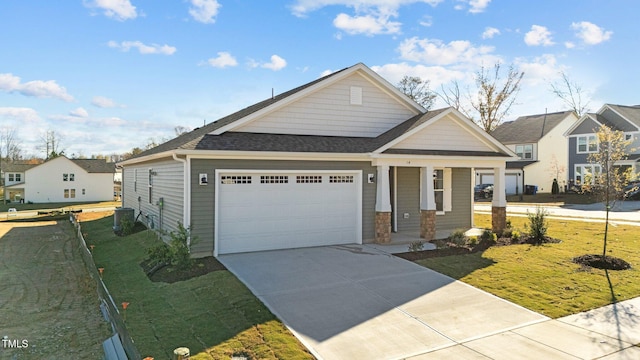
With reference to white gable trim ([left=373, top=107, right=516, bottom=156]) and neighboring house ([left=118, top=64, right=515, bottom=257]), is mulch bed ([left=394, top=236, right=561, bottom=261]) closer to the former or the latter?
neighboring house ([left=118, top=64, right=515, bottom=257])

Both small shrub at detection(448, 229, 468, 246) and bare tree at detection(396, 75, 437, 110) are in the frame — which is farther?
bare tree at detection(396, 75, 437, 110)

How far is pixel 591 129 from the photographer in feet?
116

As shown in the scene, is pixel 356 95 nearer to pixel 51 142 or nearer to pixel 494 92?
pixel 494 92

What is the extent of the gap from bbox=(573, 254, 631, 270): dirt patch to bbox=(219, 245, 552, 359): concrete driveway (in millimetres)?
4274

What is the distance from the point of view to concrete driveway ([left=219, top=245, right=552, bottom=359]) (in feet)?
19.9

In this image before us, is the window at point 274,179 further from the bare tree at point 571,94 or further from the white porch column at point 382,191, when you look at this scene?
the bare tree at point 571,94

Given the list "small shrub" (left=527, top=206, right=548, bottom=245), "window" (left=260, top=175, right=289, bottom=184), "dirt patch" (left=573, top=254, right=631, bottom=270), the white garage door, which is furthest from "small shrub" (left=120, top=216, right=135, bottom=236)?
"dirt patch" (left=573, top=254, right=631, bottom=270)

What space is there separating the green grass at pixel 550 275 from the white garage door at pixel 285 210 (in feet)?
10.8

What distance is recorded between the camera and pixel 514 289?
8.59 metres

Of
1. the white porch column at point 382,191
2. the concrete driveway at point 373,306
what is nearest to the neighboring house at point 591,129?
the white porch column at point 382,191

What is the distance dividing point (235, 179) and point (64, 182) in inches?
1647

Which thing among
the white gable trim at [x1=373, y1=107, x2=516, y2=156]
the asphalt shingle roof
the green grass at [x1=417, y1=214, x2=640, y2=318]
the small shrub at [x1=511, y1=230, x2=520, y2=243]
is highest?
the asphalt shingle roof

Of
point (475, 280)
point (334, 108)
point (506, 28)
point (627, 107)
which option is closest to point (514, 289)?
point (475, 280)

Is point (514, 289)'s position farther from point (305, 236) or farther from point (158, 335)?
point (158, 335)
